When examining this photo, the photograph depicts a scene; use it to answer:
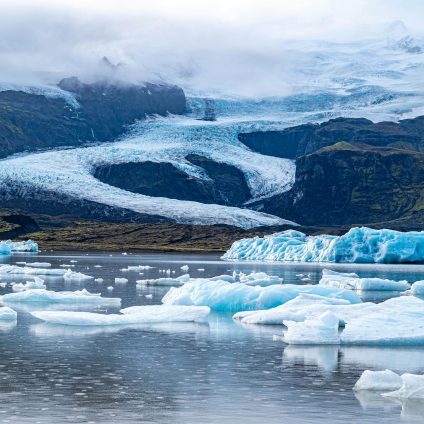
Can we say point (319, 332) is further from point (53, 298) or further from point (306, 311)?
point (53, 298)

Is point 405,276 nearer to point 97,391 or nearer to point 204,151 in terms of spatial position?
point 97,391

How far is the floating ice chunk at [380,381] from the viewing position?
61.3ft

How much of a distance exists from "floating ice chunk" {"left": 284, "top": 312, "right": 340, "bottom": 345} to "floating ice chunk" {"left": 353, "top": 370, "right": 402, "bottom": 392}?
6.15m

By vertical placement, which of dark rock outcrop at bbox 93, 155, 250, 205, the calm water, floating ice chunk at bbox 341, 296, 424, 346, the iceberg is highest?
dark rock outcrop at bbox 93, 155, 250, 205

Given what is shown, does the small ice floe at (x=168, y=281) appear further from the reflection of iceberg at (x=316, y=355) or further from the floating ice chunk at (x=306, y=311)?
the reflection of iceberg at (x=316, y=355)

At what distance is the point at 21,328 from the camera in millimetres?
28500

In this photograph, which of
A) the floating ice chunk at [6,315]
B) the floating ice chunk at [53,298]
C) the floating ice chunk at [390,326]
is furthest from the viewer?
the floating ice chunk at [53,298]

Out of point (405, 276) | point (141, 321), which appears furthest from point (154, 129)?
point (141, 321)

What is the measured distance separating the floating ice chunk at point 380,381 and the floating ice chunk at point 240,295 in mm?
15119

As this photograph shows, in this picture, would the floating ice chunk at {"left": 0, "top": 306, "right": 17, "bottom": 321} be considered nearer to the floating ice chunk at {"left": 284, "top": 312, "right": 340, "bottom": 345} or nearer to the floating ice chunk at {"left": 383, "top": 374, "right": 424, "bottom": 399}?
the floating ice chunk at {"left": 284, "top": 312, "right": 340, "bottom": 345}

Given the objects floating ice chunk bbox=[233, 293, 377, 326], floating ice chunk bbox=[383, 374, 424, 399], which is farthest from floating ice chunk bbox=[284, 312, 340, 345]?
floating ice chunk bbox=[383, 374, 424, 399]

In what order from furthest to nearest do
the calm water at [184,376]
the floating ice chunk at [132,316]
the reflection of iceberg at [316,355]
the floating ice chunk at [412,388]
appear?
the floating ice chunk at [132,316], the reflection of iceberg at [316,355], the floating ice chunk at [412,388], the calm water at [184,376]

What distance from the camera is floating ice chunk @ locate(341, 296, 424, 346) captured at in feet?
82.3

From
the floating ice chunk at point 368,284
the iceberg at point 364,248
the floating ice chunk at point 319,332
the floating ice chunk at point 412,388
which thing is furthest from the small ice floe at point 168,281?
the iceberg at point 364,248
